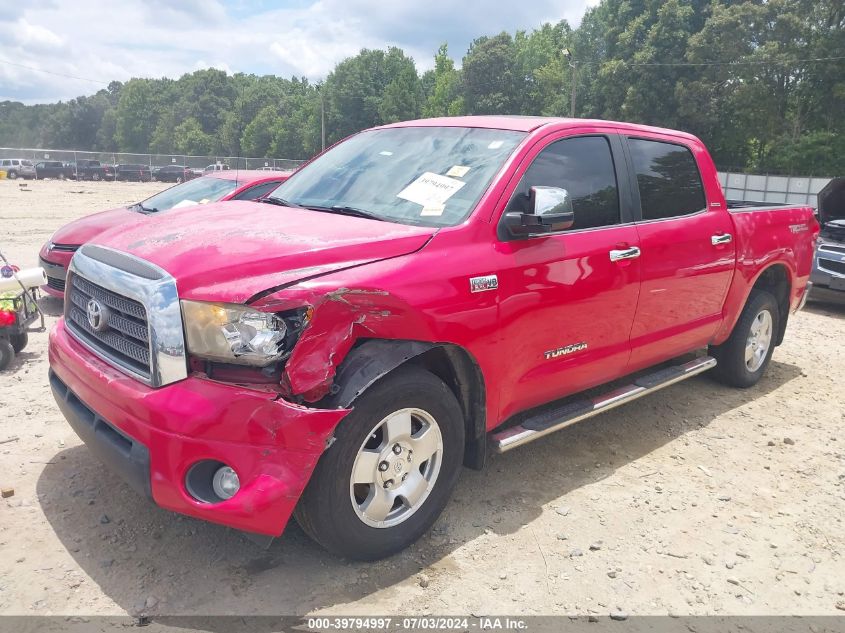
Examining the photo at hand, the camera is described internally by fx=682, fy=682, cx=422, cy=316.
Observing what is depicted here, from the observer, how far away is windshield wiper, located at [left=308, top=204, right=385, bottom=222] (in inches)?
133

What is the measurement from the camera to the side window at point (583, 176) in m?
3.66

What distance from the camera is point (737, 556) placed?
3.30 metres

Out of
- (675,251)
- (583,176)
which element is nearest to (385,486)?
(583,176)

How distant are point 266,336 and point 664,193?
9.89ft

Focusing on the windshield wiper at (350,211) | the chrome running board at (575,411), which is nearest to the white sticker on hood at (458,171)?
the windshield wiper at (350,211)

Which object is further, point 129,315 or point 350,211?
point 350,211

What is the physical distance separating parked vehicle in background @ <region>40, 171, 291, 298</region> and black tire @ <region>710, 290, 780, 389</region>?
4604 millimetres

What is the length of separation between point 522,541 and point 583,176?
80.4 inches

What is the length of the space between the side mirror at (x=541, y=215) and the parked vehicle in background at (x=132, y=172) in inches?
2081

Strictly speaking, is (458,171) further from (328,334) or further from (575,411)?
(575,411)

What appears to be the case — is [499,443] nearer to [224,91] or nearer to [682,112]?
[682,112]

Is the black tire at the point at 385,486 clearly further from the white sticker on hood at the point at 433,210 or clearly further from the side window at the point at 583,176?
the side window at the point at 583,176

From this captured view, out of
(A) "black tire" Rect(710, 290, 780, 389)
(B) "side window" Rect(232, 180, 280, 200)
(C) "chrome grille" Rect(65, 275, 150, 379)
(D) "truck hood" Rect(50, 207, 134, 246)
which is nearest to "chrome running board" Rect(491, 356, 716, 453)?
(A) "black tire" Rect(710, 290, 780, 389)

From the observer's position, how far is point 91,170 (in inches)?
1914
